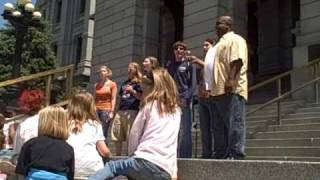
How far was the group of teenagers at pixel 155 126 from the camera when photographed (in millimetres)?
4676

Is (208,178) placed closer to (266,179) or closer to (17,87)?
(266,179)

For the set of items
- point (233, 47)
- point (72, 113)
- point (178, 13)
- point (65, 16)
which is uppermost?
point (65, 16)

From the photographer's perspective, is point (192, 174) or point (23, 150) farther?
point (192, 174)

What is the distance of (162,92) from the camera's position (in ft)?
15.9

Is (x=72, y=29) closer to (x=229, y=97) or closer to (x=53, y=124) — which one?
(x=229, y=97)

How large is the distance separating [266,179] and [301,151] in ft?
12.2

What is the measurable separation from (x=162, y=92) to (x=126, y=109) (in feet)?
12.7

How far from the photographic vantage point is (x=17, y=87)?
13922 mm

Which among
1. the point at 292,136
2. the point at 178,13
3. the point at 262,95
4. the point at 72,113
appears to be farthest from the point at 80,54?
the point at 72,113

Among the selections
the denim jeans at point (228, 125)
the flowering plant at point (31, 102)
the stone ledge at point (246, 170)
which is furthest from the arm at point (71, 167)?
the denim jeans at point (228, 125)

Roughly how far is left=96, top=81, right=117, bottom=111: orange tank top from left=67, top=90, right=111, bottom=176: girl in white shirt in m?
4.01

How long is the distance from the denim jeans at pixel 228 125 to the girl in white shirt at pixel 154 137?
1.48 metres

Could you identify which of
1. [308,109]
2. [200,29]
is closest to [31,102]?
[308,109]

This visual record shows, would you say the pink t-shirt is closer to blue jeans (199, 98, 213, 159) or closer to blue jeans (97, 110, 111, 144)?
blue jeans (199, 98, 213, 159)
